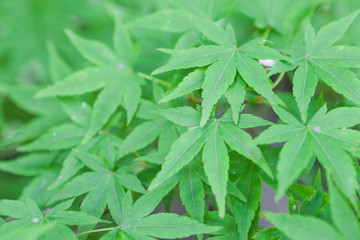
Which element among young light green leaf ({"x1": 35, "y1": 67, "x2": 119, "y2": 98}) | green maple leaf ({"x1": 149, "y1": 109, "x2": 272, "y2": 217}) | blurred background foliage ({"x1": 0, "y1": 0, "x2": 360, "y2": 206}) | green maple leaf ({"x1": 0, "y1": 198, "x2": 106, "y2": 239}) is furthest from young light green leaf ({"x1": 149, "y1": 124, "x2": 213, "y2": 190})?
blurred background foliage ({"x1": 0, "y1": 0, "x2": 360, "y2": 206})

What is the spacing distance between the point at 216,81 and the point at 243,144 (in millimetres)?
209

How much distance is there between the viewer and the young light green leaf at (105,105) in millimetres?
1318

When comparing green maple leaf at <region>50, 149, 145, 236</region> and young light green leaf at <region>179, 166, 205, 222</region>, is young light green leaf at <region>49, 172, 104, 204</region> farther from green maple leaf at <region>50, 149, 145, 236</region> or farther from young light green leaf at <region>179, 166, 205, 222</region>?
young light green leaf at <region>179, 166, 205, 222</region>

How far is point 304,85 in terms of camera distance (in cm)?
108

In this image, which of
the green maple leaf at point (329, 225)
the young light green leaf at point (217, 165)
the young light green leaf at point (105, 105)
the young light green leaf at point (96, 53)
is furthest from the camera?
the young light green leaf at point (96, 53)

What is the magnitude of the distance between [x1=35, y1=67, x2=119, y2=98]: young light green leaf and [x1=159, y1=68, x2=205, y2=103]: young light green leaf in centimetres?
42

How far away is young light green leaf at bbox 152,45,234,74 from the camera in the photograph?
109 centimetres

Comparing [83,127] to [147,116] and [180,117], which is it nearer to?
[147,116]

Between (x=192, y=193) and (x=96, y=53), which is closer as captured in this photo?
(x=192, y=193)

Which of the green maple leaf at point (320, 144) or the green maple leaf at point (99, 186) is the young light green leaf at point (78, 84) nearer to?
the green maple leaf at point (99, 186)

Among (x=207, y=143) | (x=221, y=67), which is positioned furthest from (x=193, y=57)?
(x=207, y=143)

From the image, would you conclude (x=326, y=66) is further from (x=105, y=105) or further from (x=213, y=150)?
(x=105, y=105)

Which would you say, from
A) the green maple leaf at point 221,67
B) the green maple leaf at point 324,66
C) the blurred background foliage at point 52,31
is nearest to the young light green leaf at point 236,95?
the green maple leaf at point 221,67

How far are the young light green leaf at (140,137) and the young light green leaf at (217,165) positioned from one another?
0.88ft
